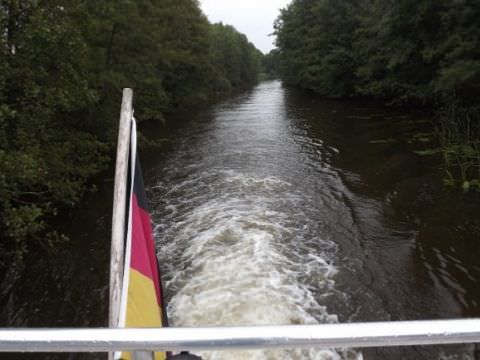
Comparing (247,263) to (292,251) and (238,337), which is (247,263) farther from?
(238,337)

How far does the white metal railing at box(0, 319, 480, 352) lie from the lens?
1.07 m

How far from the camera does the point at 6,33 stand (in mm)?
6879

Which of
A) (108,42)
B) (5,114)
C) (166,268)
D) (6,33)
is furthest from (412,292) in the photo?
(108,42)

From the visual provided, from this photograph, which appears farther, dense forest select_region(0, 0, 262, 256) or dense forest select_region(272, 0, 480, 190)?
dense forest select_region(272, 0, 480, 190)

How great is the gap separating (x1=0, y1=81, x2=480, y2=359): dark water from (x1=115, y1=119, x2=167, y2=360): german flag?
283 cm

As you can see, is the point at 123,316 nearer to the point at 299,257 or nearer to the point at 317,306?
the point at 317,306

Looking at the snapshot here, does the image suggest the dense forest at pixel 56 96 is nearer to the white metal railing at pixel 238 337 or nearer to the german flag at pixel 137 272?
the german flag at pixel 137 272

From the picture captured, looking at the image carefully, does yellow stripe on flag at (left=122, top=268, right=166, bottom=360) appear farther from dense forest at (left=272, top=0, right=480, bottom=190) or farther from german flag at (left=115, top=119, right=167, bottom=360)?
dense forest at (left=272, top=0, right=480, bottom=190)

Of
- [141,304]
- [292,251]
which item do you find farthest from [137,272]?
[292,251]

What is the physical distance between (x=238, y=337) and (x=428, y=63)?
19.9 meters

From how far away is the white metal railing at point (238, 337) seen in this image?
1070mm

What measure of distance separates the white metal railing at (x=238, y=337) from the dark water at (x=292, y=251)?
385 cm

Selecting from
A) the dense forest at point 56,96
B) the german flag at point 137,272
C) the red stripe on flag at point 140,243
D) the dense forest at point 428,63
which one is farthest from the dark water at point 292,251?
the german flag at point 137,272

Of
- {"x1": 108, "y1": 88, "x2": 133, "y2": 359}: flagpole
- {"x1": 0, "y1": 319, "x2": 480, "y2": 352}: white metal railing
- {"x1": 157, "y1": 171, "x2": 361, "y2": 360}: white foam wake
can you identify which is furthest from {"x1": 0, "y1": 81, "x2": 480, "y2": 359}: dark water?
{"x1": 0, "y1": 319, "x2": 480, "y2": 352}: white metal railing
